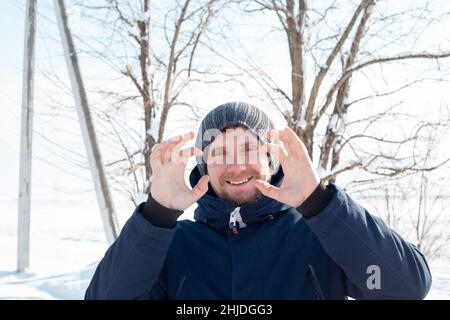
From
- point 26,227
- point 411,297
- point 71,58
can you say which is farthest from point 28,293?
point 411,297

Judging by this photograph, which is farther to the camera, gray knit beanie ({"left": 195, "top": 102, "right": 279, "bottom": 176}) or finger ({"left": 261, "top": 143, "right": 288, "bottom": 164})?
gray knit beanie ({"left": 195, "top": 102, "right": 279, "bottom": 176})

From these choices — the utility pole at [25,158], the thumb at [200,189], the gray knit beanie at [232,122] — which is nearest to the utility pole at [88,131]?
the utility pole at [25,158]

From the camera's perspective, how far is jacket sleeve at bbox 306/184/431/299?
3.95 ft

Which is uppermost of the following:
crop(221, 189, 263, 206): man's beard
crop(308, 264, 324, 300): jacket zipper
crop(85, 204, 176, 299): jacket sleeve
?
crop(221, 189, 263, 206): man's beard

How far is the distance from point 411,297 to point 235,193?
0.62 meters

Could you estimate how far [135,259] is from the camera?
1.25 m

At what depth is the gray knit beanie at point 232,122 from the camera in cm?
157

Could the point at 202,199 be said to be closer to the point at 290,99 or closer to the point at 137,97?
the point at 290,99

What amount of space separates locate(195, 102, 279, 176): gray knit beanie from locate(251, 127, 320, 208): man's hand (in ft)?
0.66

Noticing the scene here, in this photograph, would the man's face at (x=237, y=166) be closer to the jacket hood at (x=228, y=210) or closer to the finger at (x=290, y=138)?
the jacket hood at (x=228, y=210)

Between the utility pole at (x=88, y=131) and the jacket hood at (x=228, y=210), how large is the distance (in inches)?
116

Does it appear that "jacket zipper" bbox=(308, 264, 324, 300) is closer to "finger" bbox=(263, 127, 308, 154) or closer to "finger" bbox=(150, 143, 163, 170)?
"finger" bbox=(263, 127, 308, 154)

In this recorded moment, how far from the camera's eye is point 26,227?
542 centimetres

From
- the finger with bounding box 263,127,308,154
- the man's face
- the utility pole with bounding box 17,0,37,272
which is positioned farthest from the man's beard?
the utility pole with bounding box 17,0,37,272
